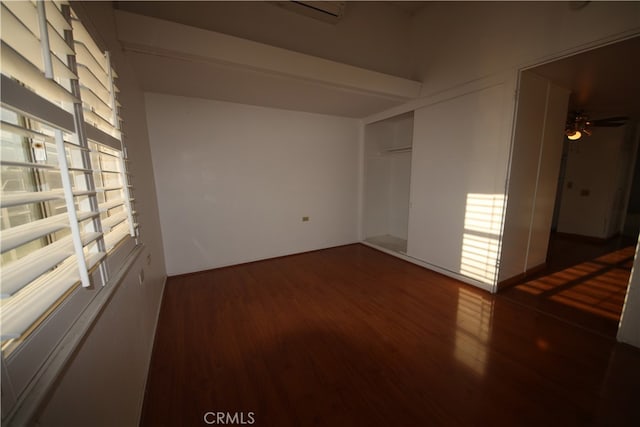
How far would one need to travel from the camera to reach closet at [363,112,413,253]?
4441 millimetres

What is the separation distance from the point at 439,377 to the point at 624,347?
1590 mm

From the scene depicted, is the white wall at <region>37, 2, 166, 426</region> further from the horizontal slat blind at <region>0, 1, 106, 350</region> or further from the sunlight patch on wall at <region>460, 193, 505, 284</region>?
the sunlight patch on wall at <region>460, 193, 505, 284</region>

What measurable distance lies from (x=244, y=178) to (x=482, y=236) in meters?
3.23

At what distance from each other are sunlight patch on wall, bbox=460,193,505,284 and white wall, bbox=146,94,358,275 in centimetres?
215

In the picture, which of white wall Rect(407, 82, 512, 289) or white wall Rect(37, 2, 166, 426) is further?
white wall Rect(407, 82, 512, 289)

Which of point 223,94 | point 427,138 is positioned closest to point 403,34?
point 427,138

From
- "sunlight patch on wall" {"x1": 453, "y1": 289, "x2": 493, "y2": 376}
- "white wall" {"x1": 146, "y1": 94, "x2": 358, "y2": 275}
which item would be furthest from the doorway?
"white wall" {"x1": 146, "y1": 94, "x2": 358, "y2": 275}

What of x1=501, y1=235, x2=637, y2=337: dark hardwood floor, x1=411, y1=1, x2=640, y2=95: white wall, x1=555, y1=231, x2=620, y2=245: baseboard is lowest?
x1=501, y1=235, x2=637, y2=337: dark hardwood floor

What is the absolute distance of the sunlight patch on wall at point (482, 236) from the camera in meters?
2.55

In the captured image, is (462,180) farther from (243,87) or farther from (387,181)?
(243,87)

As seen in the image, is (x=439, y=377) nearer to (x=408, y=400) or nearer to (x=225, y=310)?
(x=408, y=400)

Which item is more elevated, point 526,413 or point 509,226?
point 509,226

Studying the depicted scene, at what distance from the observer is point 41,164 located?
1.95 feet

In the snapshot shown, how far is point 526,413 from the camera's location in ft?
4.32
